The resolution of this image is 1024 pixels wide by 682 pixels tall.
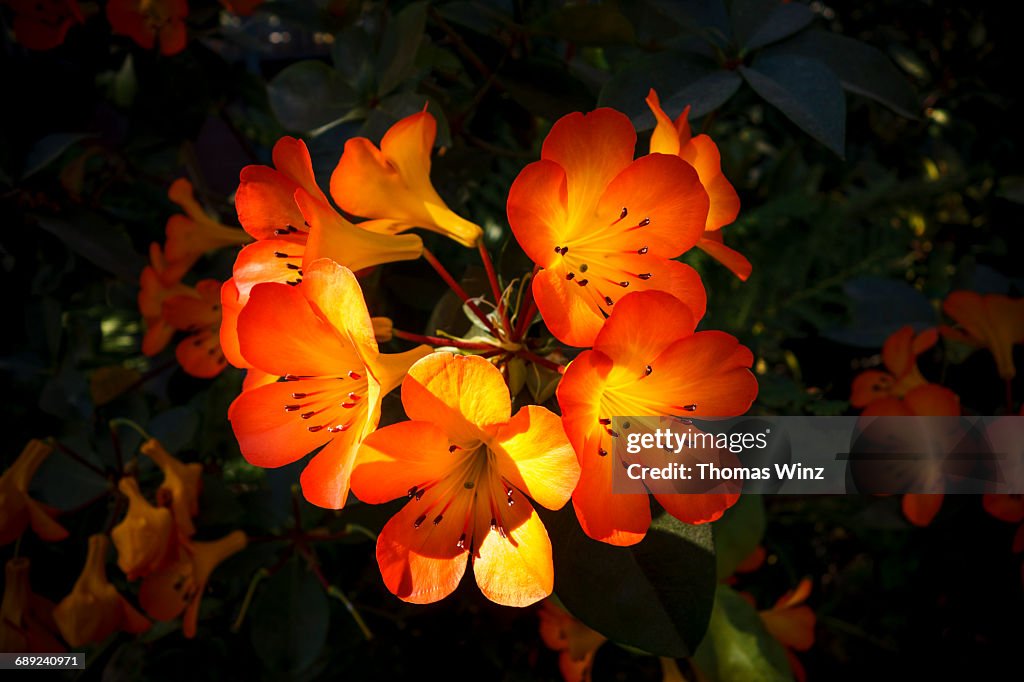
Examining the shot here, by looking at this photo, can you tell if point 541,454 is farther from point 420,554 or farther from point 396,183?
point 396,183

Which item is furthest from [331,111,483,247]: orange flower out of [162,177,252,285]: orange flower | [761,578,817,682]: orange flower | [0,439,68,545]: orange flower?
[761,578,817,682]: orange flower

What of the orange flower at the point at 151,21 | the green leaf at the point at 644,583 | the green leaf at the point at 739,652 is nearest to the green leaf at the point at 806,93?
the green leaf at the point at 644,583

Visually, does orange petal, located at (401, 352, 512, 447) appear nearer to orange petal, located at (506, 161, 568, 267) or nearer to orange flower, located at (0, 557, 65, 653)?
orange petal, located at (506, 161, 568, 267)

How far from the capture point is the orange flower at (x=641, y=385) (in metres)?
0.41

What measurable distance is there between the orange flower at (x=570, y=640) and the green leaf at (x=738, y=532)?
19cm

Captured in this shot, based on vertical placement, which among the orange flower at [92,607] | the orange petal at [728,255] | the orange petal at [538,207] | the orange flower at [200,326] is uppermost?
the orange petal at [538,207]

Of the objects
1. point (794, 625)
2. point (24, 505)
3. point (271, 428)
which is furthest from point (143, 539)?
point (794, 625)

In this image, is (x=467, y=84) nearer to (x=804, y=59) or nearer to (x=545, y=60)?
(x=545, y=60)

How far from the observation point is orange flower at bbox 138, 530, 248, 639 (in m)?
0.74

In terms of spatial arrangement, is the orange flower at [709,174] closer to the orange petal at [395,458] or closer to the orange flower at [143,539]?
the orange petal at [395,458]

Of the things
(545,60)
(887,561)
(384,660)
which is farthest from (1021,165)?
(384,660)

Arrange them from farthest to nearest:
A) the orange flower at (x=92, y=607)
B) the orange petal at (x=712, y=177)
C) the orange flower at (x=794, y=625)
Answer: the orange flower at (x=794, y=625), the orange flower at (x=92, y=607), the orange petal at (x=712, y=177)

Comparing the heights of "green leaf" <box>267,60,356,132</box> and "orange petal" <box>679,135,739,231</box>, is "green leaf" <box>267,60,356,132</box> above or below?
below

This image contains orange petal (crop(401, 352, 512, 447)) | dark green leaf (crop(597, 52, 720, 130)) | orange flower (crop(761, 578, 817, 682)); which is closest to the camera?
orange petal (crop(401, 352, 512, 447))
